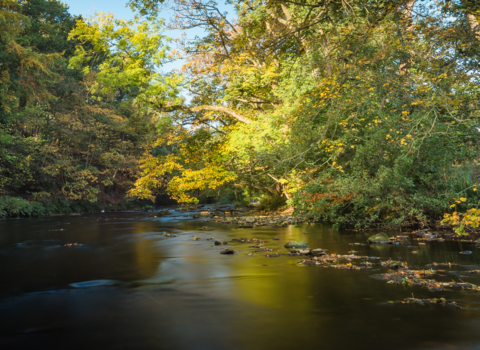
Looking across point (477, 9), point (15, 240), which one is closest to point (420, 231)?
point (477, 9)

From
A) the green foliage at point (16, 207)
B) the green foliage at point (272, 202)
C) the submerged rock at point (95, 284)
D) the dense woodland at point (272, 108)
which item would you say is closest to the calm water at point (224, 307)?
the submerged rock at point (95, 284)

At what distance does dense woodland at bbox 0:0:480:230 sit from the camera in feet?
25.0

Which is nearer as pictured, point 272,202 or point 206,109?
point 206,109

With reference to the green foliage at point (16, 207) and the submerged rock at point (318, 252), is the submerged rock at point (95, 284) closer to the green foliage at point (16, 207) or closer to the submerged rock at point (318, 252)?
the submerged rock at point (318, 252)

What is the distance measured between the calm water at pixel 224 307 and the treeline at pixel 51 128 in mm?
14859

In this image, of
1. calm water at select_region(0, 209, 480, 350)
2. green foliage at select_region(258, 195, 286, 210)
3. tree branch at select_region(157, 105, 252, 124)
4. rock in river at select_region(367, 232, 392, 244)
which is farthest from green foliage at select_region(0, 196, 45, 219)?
rock in river at select_region(367, 232, 392, 244)

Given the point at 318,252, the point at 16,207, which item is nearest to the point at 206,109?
the point at 16,207

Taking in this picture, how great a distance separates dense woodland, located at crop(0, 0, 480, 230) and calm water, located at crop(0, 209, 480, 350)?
3550 mm

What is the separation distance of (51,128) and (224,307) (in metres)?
28.3

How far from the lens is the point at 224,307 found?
456 centimetres

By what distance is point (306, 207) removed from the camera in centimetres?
1427

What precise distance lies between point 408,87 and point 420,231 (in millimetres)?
4502

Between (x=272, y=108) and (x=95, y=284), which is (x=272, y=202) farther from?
(x=95, y=284)

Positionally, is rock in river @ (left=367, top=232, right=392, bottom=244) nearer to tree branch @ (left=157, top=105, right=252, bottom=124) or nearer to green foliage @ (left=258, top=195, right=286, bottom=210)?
tree branch @ (left=157, top=105, right=252, bottom=124)
